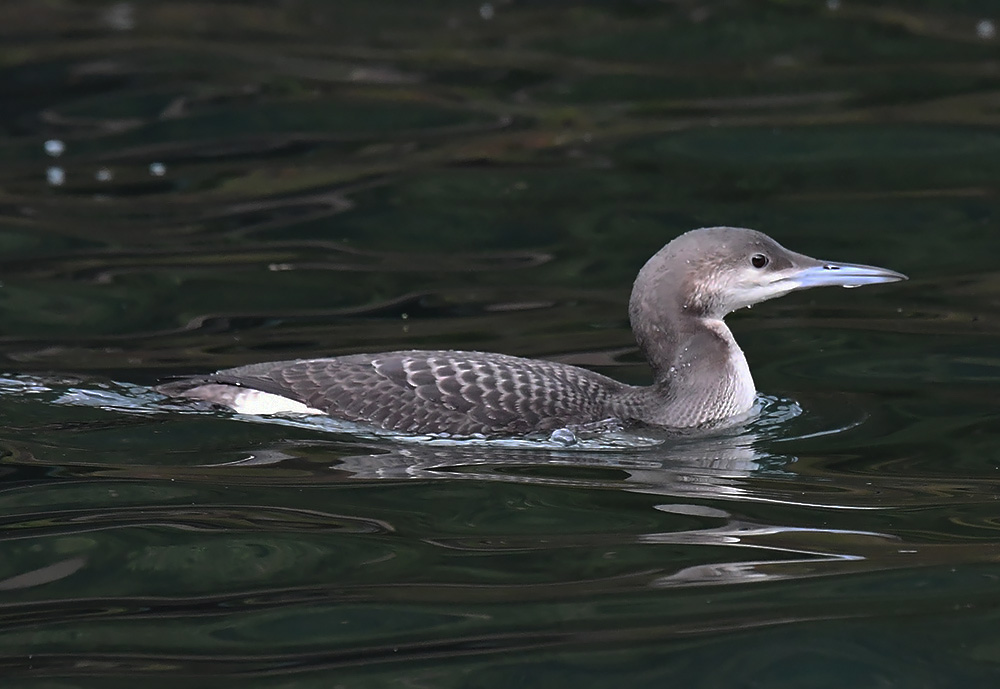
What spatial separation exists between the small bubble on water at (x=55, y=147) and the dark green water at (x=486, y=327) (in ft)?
0.18

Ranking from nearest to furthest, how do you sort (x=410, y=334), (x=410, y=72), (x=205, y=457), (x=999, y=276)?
1. (x=205, y=457)
2. (x=410, y=334)
3. (x=999, y=276)
4. (x=410, y=72)

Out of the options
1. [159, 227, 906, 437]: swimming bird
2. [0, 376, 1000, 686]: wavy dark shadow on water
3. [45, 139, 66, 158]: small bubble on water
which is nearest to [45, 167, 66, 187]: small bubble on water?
[45, 139, 66, 158]: small bubble on water

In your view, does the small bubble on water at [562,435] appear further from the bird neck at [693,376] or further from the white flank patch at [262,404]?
the white flank patch at [262,404]

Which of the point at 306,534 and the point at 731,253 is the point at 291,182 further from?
the point at 306,534

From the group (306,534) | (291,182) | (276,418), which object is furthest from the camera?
(291,182)

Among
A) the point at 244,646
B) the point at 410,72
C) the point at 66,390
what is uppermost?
the point at 410,72

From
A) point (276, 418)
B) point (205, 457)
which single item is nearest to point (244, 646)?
point (205, 457)

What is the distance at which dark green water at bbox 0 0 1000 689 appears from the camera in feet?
13.3

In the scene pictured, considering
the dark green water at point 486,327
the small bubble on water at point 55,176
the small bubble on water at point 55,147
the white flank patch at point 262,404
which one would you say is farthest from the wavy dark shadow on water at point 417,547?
the small bubble on water at point 55,147

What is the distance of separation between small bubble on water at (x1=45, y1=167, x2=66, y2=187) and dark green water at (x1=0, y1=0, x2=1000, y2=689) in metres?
0.04

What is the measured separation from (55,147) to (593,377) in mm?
5155

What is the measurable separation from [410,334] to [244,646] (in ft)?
11.0

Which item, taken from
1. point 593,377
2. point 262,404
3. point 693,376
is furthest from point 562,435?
point 262,404

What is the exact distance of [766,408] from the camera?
20.3 feet
